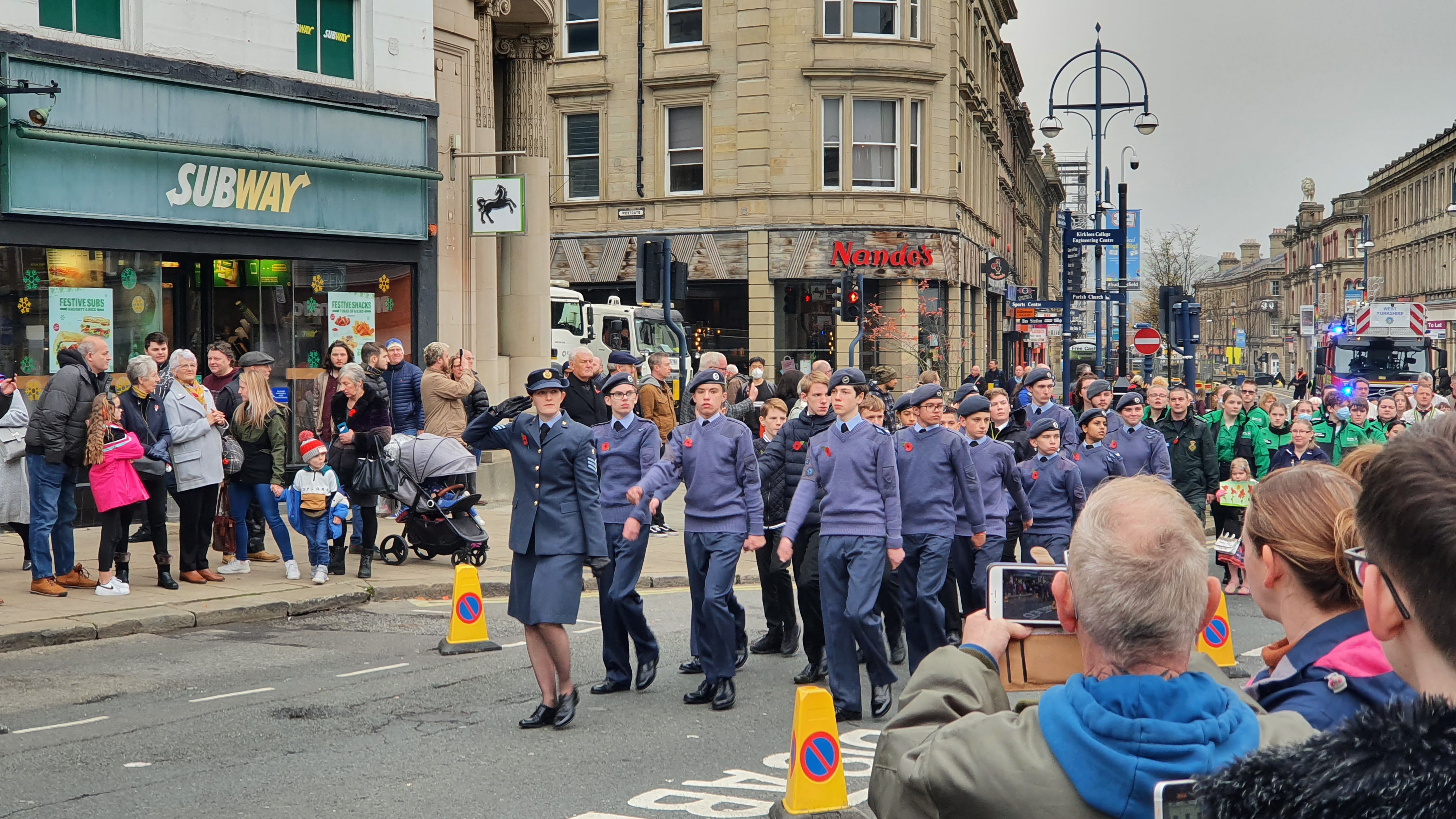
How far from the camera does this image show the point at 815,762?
18.5 feet

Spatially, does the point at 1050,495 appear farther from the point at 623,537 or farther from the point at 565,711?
the point at 565,711

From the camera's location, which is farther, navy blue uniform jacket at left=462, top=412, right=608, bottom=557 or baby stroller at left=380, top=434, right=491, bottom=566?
baby stroller at left=380, top=434, right=491, bottom=566

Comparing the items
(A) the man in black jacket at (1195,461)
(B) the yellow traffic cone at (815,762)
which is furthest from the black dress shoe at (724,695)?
(A) the man in black jacket at (1195,461)

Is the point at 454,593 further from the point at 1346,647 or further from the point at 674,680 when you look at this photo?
the point at 1346,647

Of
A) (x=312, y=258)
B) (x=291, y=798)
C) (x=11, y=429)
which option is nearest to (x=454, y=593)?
(x=291, y=798)

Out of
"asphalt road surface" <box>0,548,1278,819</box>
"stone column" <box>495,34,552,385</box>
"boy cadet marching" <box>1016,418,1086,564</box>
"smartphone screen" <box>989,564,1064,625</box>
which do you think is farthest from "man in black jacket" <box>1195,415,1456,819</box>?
"stone column" <box>495,34,552,385</box>

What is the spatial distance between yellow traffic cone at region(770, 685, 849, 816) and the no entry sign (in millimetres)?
23212

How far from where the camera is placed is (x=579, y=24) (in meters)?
36.6

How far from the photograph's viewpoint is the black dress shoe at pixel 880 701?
8172 mm

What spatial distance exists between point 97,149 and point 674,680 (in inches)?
374

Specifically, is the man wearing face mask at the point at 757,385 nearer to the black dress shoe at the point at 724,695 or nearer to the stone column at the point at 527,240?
the stone column at the point at 527,240

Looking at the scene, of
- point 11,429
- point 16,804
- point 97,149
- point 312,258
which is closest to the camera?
point 16,804

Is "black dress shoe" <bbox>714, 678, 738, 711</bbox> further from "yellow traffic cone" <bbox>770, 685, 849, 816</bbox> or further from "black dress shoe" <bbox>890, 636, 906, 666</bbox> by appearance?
"yellow traffic cone" <bbox>770, 685, 849, 816</bbox>

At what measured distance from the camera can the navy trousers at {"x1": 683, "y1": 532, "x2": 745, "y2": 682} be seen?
27.2 ft
